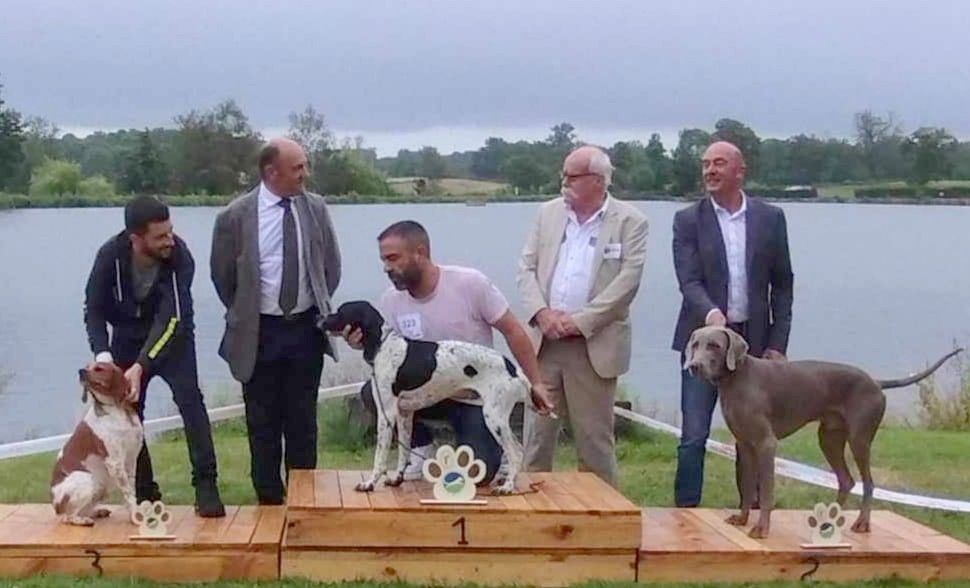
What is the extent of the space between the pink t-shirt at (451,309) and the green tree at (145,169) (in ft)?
20.4

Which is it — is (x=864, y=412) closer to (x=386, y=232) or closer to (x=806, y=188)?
(x=386, y=232)

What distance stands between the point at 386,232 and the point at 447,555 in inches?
55.0

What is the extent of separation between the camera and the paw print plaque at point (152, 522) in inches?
230

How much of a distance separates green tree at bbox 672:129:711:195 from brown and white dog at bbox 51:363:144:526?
5.08 meters

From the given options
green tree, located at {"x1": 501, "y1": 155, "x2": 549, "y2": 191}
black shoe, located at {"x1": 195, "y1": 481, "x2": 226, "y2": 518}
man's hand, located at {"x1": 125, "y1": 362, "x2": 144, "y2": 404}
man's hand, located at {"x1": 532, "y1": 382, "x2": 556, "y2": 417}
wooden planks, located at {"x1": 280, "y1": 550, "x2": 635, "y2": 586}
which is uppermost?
green tree, located at {"x1": 501, "y1": 155, "x2": 549, "y2": 191}

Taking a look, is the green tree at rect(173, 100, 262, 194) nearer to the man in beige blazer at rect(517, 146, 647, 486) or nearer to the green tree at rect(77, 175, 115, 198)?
the man in beige blazer at rect(517, 146, 647, 486)

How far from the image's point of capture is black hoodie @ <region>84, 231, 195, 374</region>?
6141 millimetres

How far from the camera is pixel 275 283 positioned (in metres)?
6.66

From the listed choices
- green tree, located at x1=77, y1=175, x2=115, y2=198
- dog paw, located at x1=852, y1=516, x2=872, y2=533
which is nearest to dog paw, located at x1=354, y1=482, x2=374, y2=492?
dog paw, located at x1=852, y1=516, x2=872, y2=533

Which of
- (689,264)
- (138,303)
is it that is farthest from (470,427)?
(138,303)

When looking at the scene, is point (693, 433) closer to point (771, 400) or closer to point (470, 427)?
point (771, 400)

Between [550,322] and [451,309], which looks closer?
[451,309]

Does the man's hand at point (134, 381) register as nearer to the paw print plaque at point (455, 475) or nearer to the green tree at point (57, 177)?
the paw print plaque at point (455, 475)

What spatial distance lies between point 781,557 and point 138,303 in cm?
302
